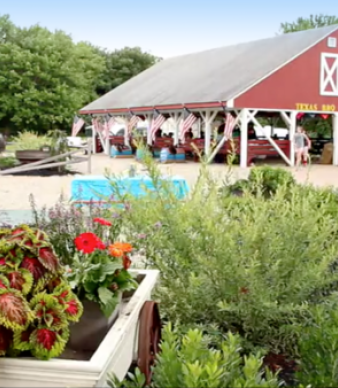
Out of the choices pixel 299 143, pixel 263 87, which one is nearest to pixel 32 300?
pixel 299 143

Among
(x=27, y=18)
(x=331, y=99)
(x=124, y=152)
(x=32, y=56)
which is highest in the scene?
(x=27, y=18)

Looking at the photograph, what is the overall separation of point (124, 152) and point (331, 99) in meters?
10.0

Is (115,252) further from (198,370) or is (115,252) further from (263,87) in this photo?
(263,87)

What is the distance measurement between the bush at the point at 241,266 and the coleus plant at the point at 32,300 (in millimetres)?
996

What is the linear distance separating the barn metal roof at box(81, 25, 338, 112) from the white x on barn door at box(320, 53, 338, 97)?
0.93 meters

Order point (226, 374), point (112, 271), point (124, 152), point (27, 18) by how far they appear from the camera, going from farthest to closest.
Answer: point (27, 18) < point (124, 152) < point (112, 271) < point (226, 374)

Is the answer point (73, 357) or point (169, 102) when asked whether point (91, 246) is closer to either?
point (73, 357)

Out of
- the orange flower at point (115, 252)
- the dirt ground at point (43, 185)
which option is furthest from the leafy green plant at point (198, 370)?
the dirt ground at point (43, 185)

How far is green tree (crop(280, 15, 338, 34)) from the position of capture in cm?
6262

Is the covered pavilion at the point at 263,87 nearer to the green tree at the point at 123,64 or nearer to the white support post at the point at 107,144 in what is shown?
the white support post at the point at 107,144

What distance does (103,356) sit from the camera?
85.0 inches

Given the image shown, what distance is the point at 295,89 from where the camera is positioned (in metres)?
23.6

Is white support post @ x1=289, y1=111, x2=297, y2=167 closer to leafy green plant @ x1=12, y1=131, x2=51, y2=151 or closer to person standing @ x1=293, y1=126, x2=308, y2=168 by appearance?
person standing @ x1=293, y1=126, x2=308, y2=168

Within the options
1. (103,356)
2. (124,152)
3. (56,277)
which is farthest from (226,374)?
(124,152)
